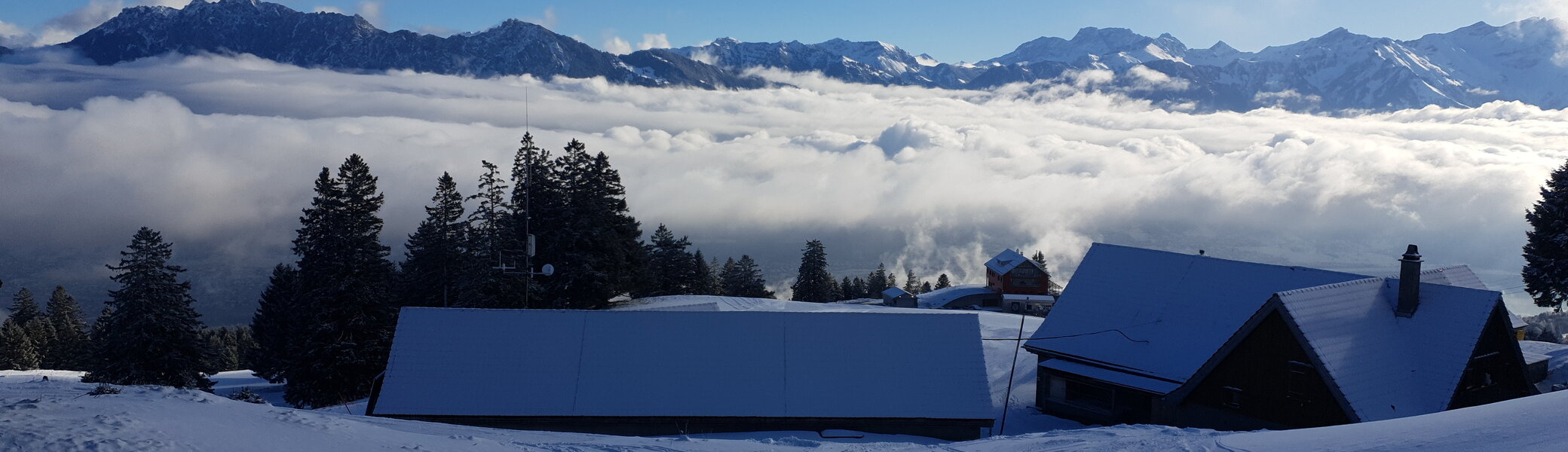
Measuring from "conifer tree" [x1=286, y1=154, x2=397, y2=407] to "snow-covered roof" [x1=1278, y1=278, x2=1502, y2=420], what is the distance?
36.4 meters

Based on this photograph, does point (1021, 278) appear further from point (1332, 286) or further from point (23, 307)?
point (23, 307)

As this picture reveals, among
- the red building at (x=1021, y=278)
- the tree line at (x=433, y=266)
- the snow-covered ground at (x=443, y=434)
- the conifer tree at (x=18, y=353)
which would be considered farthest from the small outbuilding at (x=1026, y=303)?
the conifer tree at (x=18, y=353)

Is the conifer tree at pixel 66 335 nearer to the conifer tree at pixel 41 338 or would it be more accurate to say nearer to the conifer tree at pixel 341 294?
the conifer tree at pixel 41 338

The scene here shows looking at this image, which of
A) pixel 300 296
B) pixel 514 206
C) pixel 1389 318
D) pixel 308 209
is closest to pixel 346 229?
pixel 308 209

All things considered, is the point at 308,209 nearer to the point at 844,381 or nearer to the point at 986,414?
the point at 844,381

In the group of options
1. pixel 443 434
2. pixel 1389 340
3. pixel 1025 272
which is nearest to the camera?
pixel 443 434

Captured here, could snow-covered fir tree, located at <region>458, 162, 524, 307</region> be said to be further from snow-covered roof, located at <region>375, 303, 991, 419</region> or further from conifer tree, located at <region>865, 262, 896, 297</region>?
conifer tree, located at <region>865, 262, 896, 297</region>

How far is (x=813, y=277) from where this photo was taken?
92188mm

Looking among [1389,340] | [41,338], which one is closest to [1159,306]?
[1389,340]

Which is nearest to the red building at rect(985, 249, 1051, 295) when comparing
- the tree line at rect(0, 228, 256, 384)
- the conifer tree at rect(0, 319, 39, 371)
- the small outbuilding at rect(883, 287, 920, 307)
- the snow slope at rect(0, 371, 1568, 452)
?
the small outbuilding at rect(883, 287, 920, 307)

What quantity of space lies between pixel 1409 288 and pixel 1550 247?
89.8 ft

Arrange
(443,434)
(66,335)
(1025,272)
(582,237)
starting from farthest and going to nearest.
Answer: (1025,272), (66,335), (582,237), (443,434)

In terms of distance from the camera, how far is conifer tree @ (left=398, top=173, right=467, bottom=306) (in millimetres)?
48844

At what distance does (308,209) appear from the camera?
38.2 m
